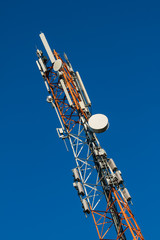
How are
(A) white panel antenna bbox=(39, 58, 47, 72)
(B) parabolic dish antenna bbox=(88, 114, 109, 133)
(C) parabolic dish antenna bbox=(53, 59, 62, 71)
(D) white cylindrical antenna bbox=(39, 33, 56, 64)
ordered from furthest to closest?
1. (A) white panel antenna bbox=(39, 58, 47, 72)
2. (D) white cylindrical antenna bbox=(39, 33, 56, 64)
3. (C) parabolic dish antenna bbox=(53, 59, 62, 71)
4. (B) parabolic dish antenna bbox=(88, 114, 109, 133)

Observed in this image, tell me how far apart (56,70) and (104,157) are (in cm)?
1059

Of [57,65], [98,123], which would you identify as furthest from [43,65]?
[98,123]

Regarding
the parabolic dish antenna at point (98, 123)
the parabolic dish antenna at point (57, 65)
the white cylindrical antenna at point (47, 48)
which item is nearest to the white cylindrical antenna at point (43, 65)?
the white cylindrical antenna at point (47, 48)

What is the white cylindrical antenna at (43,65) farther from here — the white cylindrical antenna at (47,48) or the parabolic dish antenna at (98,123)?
the parabolic dish antenna at (98,123)

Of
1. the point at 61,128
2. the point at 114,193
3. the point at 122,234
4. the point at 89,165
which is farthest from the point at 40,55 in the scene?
the point at 122,234

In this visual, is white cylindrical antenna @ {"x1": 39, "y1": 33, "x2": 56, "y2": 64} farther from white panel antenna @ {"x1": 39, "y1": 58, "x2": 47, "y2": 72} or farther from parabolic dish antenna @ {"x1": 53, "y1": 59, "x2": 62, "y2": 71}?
white panel antenna @ {"x1": 39, "y1": 58, "x2": 47, "y2": 72}

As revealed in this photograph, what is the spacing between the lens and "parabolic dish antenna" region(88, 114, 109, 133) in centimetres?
2986

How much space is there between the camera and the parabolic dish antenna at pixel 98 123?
98.0 feet

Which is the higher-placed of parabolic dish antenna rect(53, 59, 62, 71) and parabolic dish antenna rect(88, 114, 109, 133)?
parabolic dish antenna rect(53, 59, 62, 71)

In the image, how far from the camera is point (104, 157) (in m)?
29.3

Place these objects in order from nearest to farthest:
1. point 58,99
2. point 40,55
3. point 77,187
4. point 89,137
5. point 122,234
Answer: point 122,234, point 77,187, point 89,137, point 58,99, point 40,55

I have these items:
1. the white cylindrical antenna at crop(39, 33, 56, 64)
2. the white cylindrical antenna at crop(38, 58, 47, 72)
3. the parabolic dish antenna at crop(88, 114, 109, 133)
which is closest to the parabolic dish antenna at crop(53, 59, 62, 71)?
the white cylindrical antenna at crop(39, 33, 56, 64)

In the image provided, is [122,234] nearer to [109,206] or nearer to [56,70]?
[109,206]

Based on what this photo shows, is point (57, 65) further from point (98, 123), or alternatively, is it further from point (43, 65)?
point (98, 123)
